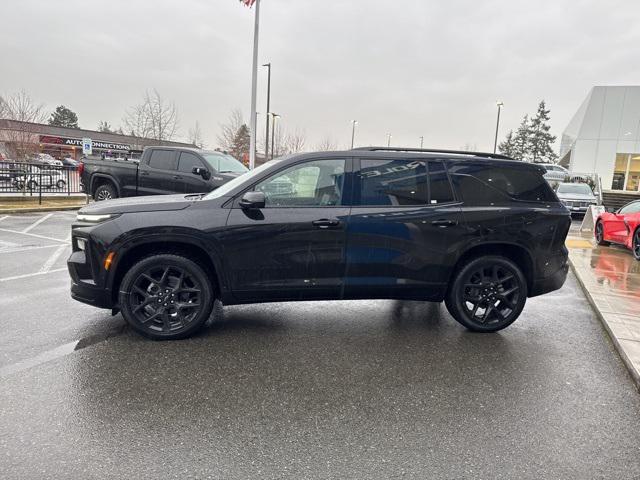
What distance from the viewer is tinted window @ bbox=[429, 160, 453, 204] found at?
473 cm

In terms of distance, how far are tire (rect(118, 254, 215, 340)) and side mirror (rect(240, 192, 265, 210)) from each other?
74 centimetres

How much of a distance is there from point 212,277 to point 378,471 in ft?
8.34

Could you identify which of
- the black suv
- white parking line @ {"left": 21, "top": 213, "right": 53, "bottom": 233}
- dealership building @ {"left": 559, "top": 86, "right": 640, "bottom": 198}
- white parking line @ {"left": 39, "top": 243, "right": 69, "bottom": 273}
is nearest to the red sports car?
the black suv

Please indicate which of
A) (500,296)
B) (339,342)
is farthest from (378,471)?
(500,296)

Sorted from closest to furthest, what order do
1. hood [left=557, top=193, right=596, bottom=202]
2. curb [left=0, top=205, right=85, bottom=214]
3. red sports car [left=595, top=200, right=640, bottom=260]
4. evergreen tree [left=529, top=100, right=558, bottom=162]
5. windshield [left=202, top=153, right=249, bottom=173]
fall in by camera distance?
1. red sports car [left=595, top=200, right=640, bottom=260]
2. windshield [left=202, top=153, right=249, bottom=173]
3. curb [left=0, top=205, right=85, bottom=214]
4. hood [left=557, top=193, right=596, bottom=202]
5. evergreen tree [left=529, top=100, right=558, bottom=162]

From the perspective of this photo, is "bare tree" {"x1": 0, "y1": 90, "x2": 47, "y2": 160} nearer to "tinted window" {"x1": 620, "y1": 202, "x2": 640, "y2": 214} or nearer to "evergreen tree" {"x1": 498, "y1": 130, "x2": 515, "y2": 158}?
"tinted window" {"x1": 620, "y1": 202, "x2": 640, "y2": 214}

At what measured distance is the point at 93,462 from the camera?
101 inches

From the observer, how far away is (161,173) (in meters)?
11.9

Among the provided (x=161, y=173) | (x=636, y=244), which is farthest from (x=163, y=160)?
(x=636, y=244)

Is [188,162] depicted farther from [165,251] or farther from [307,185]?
[307,185]

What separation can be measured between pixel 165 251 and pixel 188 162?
782 cm

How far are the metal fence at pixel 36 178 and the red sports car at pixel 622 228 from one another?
17850 mm

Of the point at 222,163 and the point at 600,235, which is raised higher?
the point at 222,163

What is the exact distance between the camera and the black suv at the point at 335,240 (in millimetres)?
4320
